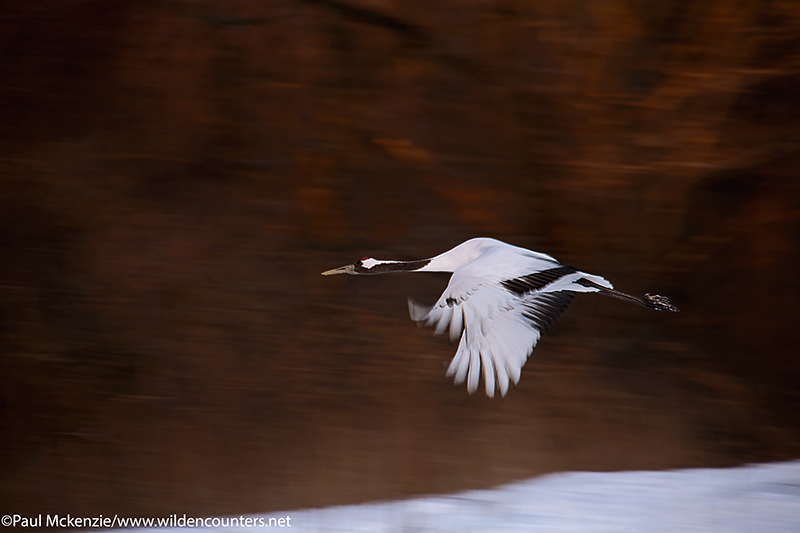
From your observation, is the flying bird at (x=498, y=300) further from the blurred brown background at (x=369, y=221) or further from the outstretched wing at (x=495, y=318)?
the blurred brown background at (x=369, y=221)

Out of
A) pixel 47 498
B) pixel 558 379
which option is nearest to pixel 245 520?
pixel 47 498

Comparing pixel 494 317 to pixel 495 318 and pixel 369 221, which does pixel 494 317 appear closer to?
pixel 495 318

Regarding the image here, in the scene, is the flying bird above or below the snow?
above

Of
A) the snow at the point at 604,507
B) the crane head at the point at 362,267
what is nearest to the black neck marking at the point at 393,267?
the crane head at the point at 362,267

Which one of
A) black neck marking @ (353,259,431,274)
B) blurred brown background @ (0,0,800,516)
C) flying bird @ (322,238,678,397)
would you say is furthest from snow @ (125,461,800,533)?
black neck marking @ (353,259,431,274)

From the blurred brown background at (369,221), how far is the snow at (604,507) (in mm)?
114

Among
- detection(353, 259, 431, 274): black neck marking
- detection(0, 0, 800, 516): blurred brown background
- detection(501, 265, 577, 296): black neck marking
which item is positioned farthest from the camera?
detection(0, 0, 800, 516): blurred brown background

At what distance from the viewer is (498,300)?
66.2 inches

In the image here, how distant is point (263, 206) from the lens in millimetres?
2490

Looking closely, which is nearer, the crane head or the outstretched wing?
the outstretched wing

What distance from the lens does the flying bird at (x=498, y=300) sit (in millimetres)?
1570

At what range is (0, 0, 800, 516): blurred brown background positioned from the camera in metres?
2.45

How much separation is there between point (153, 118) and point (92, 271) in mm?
633

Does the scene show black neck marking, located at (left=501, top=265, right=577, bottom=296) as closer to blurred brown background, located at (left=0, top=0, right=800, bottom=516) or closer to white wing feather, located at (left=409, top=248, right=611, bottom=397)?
white wing feather, located at (left=409, top=248, right=611, bottom=397)
